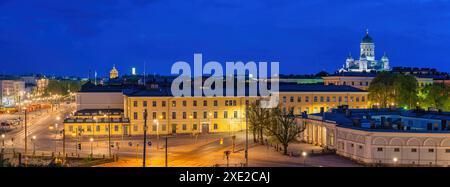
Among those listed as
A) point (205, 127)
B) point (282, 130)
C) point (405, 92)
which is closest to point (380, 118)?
point (282, 130)

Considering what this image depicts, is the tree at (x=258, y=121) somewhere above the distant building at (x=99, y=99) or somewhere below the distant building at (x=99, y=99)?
below

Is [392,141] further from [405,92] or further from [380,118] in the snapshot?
[405,92]

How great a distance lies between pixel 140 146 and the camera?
55.0 meters

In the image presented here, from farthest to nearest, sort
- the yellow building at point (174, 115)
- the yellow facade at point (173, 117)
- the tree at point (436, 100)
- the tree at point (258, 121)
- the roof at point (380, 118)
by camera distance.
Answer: the tree at point (436, 100) < the yellow building at point (174, 115) < the yellow facade at point (173, 117) < the tree at point (258, 121) < the roof at point (380, 118)

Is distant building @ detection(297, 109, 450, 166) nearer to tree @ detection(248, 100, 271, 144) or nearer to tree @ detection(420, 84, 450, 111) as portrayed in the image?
tree @ detection(248, 100, 271, 144)

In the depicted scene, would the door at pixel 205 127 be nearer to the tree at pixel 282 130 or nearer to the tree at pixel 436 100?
the tree at pixel 282 130

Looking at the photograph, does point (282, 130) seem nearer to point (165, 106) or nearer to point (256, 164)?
point (256, 164)

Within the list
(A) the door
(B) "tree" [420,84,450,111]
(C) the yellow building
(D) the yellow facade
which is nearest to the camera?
(D) the yellow facade

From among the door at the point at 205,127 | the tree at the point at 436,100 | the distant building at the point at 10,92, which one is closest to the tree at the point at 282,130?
the door at the point at 205,127

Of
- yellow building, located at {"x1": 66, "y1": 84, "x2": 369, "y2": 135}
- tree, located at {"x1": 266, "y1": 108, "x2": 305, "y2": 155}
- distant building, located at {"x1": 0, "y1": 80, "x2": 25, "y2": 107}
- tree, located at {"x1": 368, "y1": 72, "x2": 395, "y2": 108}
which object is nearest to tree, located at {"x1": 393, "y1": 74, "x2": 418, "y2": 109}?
tree, located at {"x1": 368, "y1": 72, "x2": 395, "y2": 108}

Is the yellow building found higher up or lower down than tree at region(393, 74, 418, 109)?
lower down
